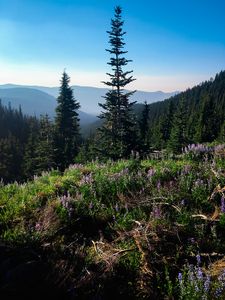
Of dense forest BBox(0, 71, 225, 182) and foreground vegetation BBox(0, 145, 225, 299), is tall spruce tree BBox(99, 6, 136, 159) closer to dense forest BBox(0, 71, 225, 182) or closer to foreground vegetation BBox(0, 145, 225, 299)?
dense forest BBox(0, 71, 225, 182)

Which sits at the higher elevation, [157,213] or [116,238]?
[157,213]

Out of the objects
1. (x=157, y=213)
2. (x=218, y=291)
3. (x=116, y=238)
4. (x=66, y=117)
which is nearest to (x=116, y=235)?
(x=116, y=238)

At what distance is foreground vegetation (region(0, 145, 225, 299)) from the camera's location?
3244 mm

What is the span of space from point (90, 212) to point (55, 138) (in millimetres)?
45191

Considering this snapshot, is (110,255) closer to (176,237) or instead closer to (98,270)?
(98,270)

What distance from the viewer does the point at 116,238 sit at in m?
4.41

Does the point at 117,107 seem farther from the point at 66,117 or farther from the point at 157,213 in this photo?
the point at 157,213

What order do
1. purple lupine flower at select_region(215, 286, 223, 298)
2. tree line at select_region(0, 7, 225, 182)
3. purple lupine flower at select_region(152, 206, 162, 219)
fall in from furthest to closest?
tree line at select_region(0, 7, 225, 182) → purple lupine flower at select_region(152, 206, 162, 219) → purple lupine flower at select_region(215, 286, 223, 298)

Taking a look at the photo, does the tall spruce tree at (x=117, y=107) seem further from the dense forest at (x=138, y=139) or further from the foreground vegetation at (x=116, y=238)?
the foreground vegetation at (x=116, y=238)

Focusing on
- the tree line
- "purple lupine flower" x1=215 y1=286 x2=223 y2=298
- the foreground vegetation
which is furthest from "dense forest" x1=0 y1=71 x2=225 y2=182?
"purple lupine flower" x1=215 y1=286 x2=223 y2=298

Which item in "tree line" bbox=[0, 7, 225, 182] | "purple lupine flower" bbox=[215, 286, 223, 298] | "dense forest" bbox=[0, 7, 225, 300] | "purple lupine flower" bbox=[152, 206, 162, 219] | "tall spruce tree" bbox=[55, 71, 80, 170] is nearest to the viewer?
"purple lupine flower" bbox=[215, 286, 223, 298]

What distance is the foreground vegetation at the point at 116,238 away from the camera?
3.24 m

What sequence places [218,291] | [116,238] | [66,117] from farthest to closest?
1. [66,117]
2. [116,238]
3. [218,291]

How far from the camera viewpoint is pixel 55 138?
49375mm
